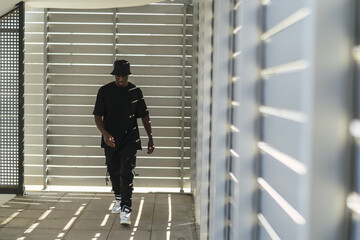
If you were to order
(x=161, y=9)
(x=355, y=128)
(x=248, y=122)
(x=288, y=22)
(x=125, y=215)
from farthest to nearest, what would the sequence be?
(x=161, y=9), (x=125, y=215), (x=248, y=122), (x=288, y=22), (x=355, y=128)

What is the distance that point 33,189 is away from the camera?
9297 millimetres

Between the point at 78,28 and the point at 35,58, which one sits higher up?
the point at 78,28

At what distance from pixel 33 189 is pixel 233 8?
615 cm

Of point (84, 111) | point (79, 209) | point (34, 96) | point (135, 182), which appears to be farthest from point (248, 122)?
point (34, 96)

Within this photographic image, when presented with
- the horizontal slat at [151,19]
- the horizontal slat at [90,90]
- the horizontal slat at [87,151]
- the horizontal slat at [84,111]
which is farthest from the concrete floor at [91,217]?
the horizontal slat at [151,19]

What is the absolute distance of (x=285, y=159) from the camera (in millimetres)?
2182

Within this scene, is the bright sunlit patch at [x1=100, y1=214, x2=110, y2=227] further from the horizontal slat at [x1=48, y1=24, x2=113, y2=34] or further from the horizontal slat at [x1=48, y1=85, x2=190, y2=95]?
the horizontal slat at [x1=48, y1=24, x2=113, y2=34]

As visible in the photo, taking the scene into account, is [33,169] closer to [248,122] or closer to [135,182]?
[135,182]

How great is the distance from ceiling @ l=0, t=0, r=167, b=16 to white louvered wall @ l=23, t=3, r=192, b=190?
0.43m

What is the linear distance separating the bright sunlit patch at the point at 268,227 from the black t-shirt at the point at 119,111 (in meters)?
4.19

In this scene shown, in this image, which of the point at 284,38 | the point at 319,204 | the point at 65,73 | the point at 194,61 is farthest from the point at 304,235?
the point at 65,73

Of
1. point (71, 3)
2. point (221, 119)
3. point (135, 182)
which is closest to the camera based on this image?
point (221, 119)

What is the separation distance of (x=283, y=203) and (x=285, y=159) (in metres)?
0.19

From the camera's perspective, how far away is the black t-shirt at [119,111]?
6.95 meters
